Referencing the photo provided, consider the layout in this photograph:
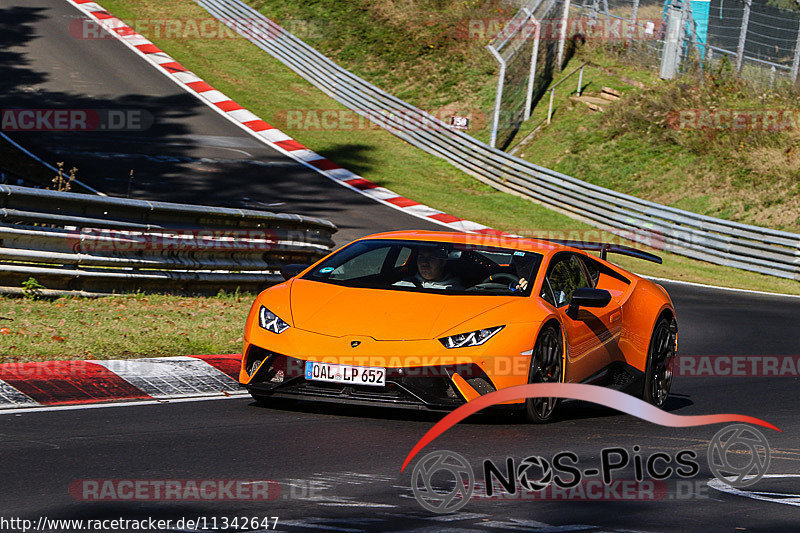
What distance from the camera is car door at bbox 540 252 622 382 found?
7883mm

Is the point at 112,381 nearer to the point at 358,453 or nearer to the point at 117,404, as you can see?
the point at 117,404

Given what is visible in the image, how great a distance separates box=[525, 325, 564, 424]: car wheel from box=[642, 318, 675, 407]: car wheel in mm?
1389

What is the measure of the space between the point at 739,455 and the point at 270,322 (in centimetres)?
317

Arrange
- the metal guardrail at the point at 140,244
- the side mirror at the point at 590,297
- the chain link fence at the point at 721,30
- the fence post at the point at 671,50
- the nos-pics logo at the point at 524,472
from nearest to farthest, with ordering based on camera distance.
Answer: the nos-pics logo at the point at 524,472, the side mirror at the point at 590,297, the metal guardrail at the point at 140,244, the chain link fence at the point at 721,30, the fence post at the point at 671,50

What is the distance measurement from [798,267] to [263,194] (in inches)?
439

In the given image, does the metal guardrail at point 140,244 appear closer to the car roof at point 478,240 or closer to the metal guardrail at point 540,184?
the car roof at point 478,240

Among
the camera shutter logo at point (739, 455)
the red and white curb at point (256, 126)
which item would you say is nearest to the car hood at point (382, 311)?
the camera shutter logo at point (739, 455)

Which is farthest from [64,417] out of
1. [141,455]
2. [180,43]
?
[180,43]

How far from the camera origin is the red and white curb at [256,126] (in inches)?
950

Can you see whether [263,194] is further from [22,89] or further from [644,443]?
[644,443]

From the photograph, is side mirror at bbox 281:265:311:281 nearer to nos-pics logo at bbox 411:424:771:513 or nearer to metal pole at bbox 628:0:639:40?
nos-pics logo at bbox 411:424:771:513

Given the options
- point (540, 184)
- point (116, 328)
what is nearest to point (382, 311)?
point (116, 328)

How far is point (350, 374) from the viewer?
22.7 ft

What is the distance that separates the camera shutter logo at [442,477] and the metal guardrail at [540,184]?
17.9m
